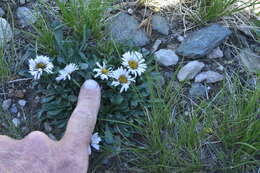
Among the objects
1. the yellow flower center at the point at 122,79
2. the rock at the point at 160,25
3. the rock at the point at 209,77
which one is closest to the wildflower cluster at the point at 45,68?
the yellow flower center at the point at 122,79

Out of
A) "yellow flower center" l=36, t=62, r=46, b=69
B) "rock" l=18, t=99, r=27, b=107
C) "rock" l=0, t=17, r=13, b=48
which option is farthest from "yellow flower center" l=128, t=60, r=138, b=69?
"rock" l=0, t=17, r=13, b=48

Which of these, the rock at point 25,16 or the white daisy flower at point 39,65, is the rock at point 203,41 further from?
the rock at point 25,16

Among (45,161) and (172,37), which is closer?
(45,161)

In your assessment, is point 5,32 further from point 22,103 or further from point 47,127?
point 47,127

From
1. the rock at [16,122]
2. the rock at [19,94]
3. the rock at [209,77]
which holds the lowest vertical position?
the rock at [16,122]

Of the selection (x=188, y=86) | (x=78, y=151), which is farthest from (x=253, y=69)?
(x=78, y=151)

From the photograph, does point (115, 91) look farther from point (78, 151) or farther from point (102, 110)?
point (78, 151)

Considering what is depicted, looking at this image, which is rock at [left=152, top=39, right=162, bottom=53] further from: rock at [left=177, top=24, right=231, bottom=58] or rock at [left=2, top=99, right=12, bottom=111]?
rock at [left=2, top=99, right=12, bottom=111]
